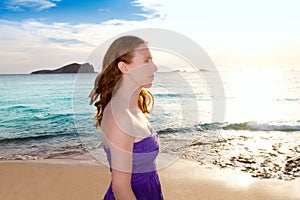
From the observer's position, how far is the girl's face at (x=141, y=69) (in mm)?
1813

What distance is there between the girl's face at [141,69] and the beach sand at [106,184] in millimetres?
3032

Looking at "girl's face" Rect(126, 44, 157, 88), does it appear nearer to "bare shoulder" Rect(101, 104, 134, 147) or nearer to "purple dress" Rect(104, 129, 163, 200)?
"bare shoulder" Rect(101, 104, 134, 147)

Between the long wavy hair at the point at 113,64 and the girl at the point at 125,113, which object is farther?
the long wavy hair at the point at 113,64

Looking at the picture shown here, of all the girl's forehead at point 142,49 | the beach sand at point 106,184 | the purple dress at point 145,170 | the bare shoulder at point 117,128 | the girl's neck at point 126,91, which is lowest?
the beach sand at point 106,184

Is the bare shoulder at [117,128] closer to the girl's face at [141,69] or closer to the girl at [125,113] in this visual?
the girl at [125,113]

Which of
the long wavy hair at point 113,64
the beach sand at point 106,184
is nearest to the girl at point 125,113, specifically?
the long wavy hair at point 113,64

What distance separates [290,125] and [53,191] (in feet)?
30.3

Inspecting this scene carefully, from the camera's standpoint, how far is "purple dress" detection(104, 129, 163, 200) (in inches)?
73.0

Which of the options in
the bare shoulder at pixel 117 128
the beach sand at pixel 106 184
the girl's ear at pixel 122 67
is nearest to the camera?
the bare shoulder at pixel 117 128

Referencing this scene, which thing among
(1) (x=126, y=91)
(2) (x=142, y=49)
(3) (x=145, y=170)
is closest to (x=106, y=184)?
(3) (x=145, y=170)

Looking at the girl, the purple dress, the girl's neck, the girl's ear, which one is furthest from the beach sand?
the girl's ear

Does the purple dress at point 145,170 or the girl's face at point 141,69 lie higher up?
the girl's face at point 141,69

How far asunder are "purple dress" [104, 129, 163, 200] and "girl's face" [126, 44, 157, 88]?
32cm

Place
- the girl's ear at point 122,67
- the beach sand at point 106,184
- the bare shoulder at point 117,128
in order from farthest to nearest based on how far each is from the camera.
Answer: the beach sand at point 106,184, the girl's ear at point 122,67, the bare shoulder at point 117,128
